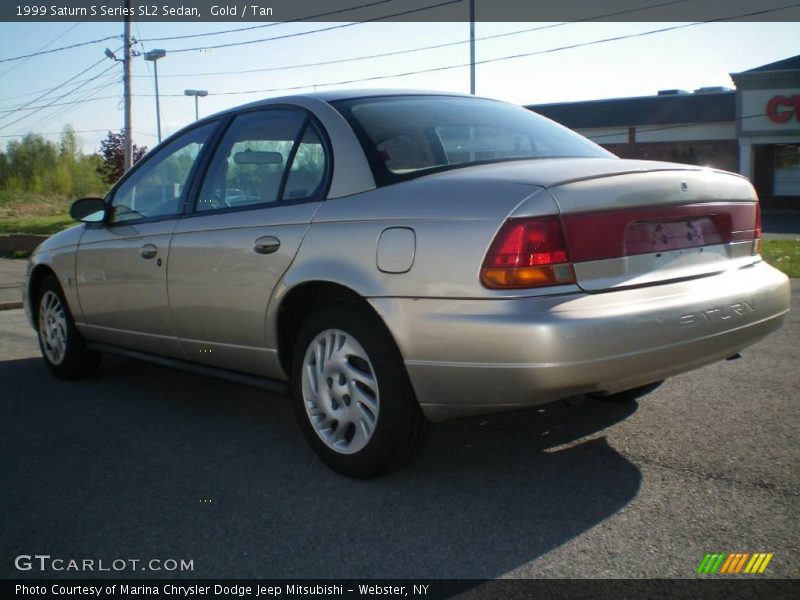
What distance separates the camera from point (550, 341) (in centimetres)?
290

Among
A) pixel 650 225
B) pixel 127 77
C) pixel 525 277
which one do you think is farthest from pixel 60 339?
pixel 127 77

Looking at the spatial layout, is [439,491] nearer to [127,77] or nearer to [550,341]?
[550,341]

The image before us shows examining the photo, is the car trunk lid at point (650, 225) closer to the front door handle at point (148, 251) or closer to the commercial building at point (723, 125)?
the front door handle at point (148, 251)

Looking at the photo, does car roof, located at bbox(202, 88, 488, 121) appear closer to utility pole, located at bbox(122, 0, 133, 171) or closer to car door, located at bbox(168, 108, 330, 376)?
car door, located at bbox(168, 108, 330, 376)

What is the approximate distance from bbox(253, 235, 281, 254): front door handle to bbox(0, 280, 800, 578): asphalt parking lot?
0.97 meters

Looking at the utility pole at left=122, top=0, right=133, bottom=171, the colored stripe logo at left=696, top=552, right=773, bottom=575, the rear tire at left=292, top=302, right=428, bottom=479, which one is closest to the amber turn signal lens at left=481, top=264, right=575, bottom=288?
the rear tire at left=292, top=302, right=428, bottom=479

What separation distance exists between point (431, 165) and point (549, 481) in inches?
55.8

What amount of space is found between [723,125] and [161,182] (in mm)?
39252

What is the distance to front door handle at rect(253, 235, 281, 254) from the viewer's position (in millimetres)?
3823

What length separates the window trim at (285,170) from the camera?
148 inches

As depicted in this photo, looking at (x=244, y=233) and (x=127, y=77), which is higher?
(x=127, y=77)

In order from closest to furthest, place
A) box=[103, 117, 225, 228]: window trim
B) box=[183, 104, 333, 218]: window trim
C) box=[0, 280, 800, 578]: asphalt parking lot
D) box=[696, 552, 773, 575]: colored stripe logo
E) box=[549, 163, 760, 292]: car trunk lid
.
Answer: box=[696, 552, 773, 575]: colored stripe logo < box=[0, 280, 800, 578]: asphalt parking lot < box=[549, 163, 760, 292]: car trunk lid < box=[183, 104, 333, 218]: window trim < box=[103, 117, 225, 228]: window trim

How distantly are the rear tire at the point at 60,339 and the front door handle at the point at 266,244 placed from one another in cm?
230

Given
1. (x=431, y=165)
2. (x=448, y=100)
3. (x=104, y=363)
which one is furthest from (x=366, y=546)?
(x=104, y=363)
